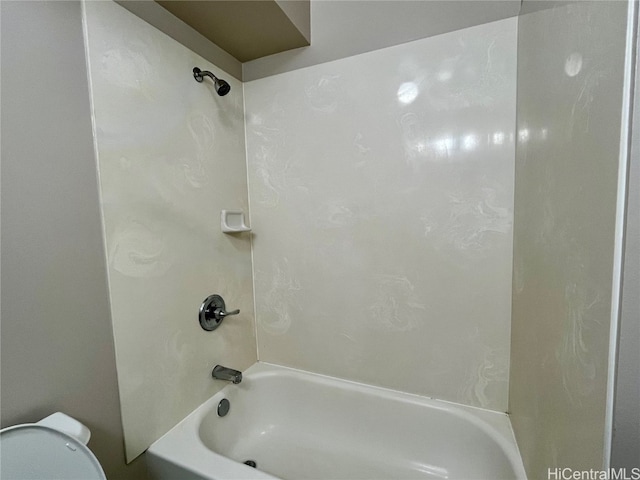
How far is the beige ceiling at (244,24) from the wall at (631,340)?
47.3 inches

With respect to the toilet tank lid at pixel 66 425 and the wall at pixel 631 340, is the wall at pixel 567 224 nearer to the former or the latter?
the wall at pixel 631 340

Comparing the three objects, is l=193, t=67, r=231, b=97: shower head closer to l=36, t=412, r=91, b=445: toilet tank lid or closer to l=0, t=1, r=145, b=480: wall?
l=0, t=1, r=145, b=480: wall

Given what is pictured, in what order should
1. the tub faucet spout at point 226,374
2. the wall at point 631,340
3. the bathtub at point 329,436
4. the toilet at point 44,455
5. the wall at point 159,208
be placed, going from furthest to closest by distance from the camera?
the tub faucet spout at point 226,374
the bathtub at point 329,436
the wall at point 159,208
the toilet at point 44,455
the wall at point 631,340

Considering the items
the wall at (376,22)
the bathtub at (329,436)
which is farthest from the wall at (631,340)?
the wall at (376,22)

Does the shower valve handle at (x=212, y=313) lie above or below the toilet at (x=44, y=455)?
above

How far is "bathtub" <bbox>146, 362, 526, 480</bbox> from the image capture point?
1032 millimetres

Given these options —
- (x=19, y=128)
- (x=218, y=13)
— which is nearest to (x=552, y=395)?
(x=19, y=128)

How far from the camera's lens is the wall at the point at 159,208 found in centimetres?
92

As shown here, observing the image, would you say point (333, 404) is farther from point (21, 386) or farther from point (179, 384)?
point (21, 386)

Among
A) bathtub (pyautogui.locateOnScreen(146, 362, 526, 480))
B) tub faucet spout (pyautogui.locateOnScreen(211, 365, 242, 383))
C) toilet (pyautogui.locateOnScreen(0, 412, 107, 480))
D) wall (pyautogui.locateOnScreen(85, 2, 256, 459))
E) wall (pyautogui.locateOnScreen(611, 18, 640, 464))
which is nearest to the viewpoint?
wall (pyautogui.locateOnScreen(611, 18, 640, 464))

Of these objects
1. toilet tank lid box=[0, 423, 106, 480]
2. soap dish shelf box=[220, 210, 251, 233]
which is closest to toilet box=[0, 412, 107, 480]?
toilet tank lid box=[0, 423, 106, 480]

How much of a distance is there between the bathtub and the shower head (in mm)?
1435

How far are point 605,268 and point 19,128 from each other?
129 centimetres

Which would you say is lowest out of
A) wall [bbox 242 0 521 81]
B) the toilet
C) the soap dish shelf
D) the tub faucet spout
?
the tub faucet spout
